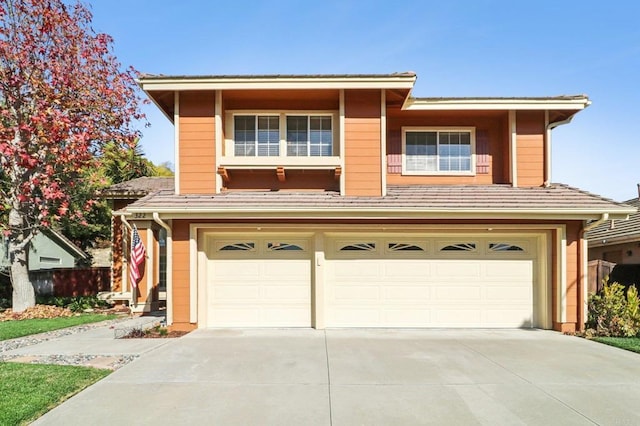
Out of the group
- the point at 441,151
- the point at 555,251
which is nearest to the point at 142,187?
the point at 441,151

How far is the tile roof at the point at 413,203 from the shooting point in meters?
8.78

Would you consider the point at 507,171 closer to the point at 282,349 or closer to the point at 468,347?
the point at 468,347

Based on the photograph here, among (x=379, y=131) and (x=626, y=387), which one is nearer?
(x=626, y=387)

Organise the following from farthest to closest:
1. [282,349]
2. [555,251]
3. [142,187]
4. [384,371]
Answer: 1. [142,187]
2. [555,251]
3. [282,349]
4. [384,371]

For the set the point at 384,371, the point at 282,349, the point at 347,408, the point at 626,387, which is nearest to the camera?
the point at 347,408

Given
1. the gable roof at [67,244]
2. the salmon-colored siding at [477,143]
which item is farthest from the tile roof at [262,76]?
the gable roof at [67,244]

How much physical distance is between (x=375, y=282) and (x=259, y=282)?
8.60 feet

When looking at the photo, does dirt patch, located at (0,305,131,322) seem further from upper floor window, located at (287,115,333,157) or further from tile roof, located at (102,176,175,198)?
upper floor window, located at (287,115,333,157)

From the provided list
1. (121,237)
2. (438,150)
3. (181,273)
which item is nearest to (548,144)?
(438,150)

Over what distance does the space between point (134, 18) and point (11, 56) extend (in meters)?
3.46

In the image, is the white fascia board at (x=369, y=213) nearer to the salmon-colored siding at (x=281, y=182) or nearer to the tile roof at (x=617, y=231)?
the salmon-colored siding at (x=281, y=182)

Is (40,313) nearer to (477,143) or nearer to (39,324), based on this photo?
(39,324)

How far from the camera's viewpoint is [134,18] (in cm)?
1107

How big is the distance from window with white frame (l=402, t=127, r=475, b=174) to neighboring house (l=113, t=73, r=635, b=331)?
990 mm
